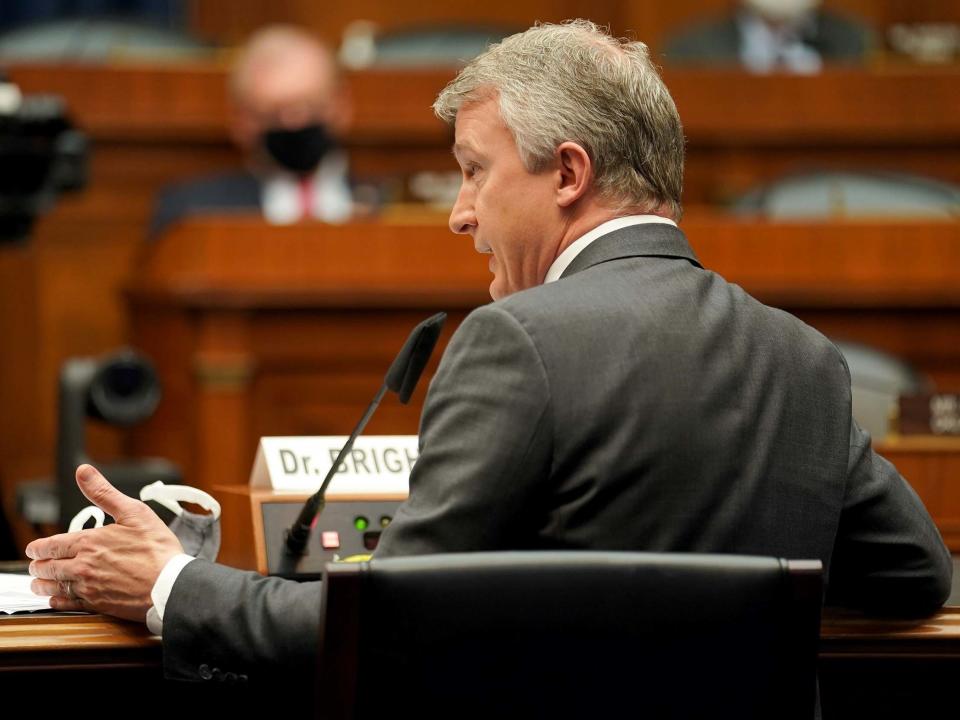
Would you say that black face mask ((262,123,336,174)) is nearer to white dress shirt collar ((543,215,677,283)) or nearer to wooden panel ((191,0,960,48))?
wooden panel ((191,0,960,48))

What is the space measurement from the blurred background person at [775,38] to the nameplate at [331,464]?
3.88 metres

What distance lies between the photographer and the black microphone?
173 centimetres

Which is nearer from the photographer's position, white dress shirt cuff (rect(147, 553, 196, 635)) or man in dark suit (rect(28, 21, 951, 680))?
man in dark suit (rect(28, 21, 951, 680))

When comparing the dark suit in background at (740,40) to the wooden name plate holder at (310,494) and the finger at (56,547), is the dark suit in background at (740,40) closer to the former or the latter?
the wooden name plate holder at (310,494)

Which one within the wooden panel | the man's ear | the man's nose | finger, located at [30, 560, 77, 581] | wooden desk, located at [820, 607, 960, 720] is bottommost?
wooden desk, located at [820, 607, 960, 720]

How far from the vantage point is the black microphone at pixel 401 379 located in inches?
68.0

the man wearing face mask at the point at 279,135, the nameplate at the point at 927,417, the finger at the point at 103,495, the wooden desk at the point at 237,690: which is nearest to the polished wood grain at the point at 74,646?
the wooden desk at the point at 237,690

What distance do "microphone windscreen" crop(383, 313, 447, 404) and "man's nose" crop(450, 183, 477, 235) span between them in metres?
0.11

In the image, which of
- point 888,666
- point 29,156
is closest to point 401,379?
point 888,666

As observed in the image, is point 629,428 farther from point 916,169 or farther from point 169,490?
point 916,169

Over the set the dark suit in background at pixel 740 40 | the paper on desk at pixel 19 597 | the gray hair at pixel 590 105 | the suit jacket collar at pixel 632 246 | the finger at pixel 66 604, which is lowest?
the paper on desk at pixel 19 597

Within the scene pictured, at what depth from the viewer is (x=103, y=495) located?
5.27 ft

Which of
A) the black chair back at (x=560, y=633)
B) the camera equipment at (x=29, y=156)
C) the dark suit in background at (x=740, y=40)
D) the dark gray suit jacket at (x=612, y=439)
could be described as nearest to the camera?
the black chair back at (x=560, y=633)

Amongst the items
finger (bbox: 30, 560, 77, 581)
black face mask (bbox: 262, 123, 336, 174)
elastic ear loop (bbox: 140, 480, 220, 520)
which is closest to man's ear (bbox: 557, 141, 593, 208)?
elastic ear loop (bbox: 140, 480, 220, 520)
